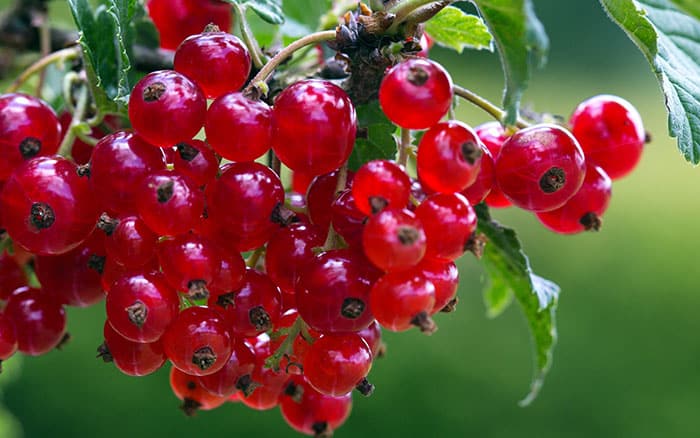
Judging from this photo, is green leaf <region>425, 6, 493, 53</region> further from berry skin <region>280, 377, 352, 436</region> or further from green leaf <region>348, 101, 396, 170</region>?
berry skin <region>280, 377, 352, 436</region>

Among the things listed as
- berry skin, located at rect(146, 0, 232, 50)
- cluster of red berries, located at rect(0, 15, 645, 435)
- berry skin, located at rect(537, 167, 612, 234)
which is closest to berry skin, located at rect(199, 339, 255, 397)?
cluster of red berries, located at rect(0, 15, 645, 435)

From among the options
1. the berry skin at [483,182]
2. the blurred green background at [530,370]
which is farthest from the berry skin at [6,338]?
the blurred green background at [530,370]

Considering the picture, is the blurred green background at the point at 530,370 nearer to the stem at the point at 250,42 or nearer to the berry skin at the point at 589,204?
the berry skin at the point at 589,204

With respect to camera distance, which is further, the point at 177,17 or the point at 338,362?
the point at 177,17

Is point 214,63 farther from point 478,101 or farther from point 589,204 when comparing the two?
point 589,204

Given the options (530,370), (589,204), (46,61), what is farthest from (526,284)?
(530,370)
